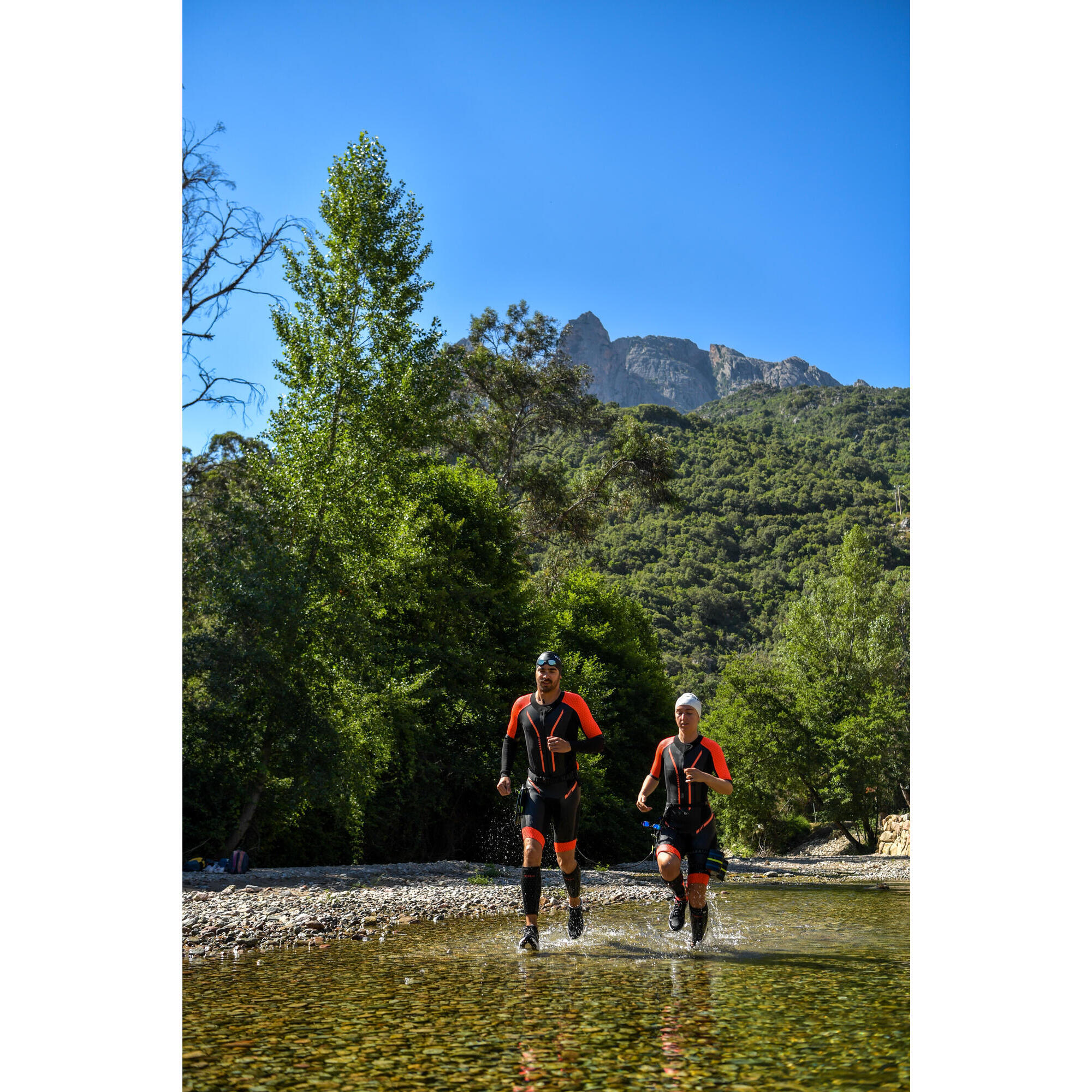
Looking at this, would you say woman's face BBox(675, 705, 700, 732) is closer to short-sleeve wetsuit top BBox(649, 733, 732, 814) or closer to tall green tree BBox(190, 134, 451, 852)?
short-sleeve wetsuit top BBox(649, 733, 732, 814)

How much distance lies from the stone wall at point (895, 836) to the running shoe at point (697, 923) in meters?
27.4

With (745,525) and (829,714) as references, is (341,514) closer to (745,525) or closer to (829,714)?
(829,714)

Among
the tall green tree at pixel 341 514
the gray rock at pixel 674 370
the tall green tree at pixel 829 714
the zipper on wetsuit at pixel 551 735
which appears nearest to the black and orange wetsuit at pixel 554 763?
the zipper on wetsuit at pixel 551 735

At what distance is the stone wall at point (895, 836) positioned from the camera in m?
32.7

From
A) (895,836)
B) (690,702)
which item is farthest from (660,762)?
(895,836)

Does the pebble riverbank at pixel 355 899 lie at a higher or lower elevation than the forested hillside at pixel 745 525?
lower

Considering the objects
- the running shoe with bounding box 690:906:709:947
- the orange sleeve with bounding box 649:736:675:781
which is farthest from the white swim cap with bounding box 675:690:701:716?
the running shoe with bounding box 690:906:709:947

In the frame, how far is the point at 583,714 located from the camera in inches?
310

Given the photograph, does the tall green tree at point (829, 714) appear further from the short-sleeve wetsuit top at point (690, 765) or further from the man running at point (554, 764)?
the man running at point (554, 764)

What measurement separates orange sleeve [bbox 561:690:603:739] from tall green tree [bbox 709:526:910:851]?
104 ft

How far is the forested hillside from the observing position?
5928 cm
